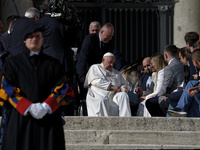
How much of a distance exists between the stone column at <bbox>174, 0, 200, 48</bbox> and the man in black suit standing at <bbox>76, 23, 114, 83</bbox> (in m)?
3.45

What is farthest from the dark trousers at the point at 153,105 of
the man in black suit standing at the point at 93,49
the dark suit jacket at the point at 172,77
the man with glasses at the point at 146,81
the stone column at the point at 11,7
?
the stone column at the point at 11,7

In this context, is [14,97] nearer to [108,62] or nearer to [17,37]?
[17,37]

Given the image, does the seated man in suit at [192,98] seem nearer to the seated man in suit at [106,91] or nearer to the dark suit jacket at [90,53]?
the seated man in suit at [106,91]

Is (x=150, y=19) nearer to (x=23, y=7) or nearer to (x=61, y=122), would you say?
(x=23, y=7)

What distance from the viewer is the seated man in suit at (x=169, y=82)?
923 cm

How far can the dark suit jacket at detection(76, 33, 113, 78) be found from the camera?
976 centimetres

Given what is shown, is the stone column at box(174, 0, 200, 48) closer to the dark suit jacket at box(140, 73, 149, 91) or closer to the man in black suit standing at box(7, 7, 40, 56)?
the dark suit jacket at box(140, 73, 149, 91)

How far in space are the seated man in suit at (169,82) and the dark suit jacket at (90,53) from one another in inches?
45.6

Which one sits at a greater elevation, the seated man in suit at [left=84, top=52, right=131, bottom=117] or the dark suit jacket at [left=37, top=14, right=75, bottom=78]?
the dark suit jacket at [left=37, top=14, right=75, bottom=78]

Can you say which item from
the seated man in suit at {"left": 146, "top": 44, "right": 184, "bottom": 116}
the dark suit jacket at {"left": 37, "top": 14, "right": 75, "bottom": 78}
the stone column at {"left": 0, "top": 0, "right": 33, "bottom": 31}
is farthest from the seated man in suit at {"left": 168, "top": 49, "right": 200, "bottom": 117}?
the stone column at {"left": 0, "top": 0, "right": 33, "bottom": 31}

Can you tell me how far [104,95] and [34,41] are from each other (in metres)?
4.29

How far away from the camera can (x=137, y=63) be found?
1065 centimetres

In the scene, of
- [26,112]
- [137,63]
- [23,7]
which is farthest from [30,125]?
[23,7]

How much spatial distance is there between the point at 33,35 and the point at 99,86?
4.34 metres
